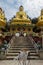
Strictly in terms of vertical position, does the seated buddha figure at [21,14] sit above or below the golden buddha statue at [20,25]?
above

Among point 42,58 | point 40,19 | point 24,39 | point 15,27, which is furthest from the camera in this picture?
point 40,19

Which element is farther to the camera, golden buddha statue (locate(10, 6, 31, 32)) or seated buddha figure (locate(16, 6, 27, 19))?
seated buddha figure (locate(16, 6, 27, 19))

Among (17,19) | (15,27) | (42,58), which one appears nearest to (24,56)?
(42,58)

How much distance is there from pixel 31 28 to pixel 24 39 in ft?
31.6

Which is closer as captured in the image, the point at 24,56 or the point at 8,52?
the point at 24,56

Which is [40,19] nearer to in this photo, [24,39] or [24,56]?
[24,39]

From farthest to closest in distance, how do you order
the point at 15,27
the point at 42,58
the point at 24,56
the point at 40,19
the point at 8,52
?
the point at 40,19 < the point at 15,27 < the point at 8,52 < the point at 42,58 < the point at 24,56

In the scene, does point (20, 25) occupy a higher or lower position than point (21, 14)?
lower

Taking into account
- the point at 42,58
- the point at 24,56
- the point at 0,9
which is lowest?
the point at 42,58

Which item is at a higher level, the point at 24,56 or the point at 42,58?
the point at 24,56

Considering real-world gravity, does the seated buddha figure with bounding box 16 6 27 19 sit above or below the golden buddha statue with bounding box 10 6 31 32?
above

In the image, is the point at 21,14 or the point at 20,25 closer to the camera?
the point at 20,25

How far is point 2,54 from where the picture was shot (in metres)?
14.9

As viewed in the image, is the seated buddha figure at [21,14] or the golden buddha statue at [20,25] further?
the seated buddha figure at [21,14]
